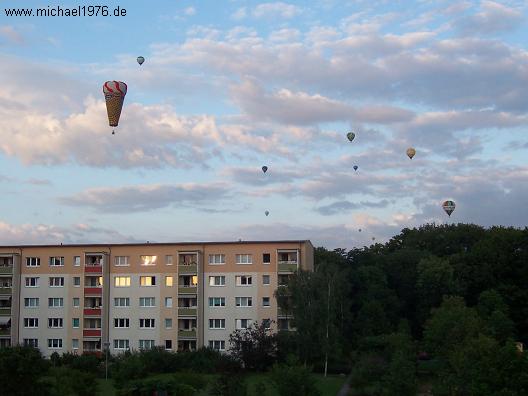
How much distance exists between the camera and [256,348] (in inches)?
2362

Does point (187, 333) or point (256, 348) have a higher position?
point (187, 333)

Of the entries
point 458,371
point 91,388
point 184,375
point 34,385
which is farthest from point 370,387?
point 34,385

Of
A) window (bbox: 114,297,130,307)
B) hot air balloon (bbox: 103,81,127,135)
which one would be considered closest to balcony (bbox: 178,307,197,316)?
window (bbox: 114,297,130,307)

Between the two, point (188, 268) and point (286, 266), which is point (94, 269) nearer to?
point (188, 268)

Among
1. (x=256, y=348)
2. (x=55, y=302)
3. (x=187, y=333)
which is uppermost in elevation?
(x=55, y=302)

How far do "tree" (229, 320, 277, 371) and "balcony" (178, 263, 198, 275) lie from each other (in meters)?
9.82

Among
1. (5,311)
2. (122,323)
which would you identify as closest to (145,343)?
(122,323)

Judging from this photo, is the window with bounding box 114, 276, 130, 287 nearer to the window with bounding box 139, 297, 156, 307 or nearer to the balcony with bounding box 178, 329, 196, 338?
the window with bounding box 139, 297, 156, 307

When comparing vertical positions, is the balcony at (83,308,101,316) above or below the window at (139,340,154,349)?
above

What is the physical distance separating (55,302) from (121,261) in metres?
7.42

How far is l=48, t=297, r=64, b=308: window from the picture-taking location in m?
71.1

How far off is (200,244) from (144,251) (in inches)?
213

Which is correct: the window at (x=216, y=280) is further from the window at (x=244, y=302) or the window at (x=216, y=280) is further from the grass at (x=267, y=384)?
the grass at (x=267, y=384)

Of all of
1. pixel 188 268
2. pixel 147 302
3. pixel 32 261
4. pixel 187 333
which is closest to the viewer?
pixel 187 333
